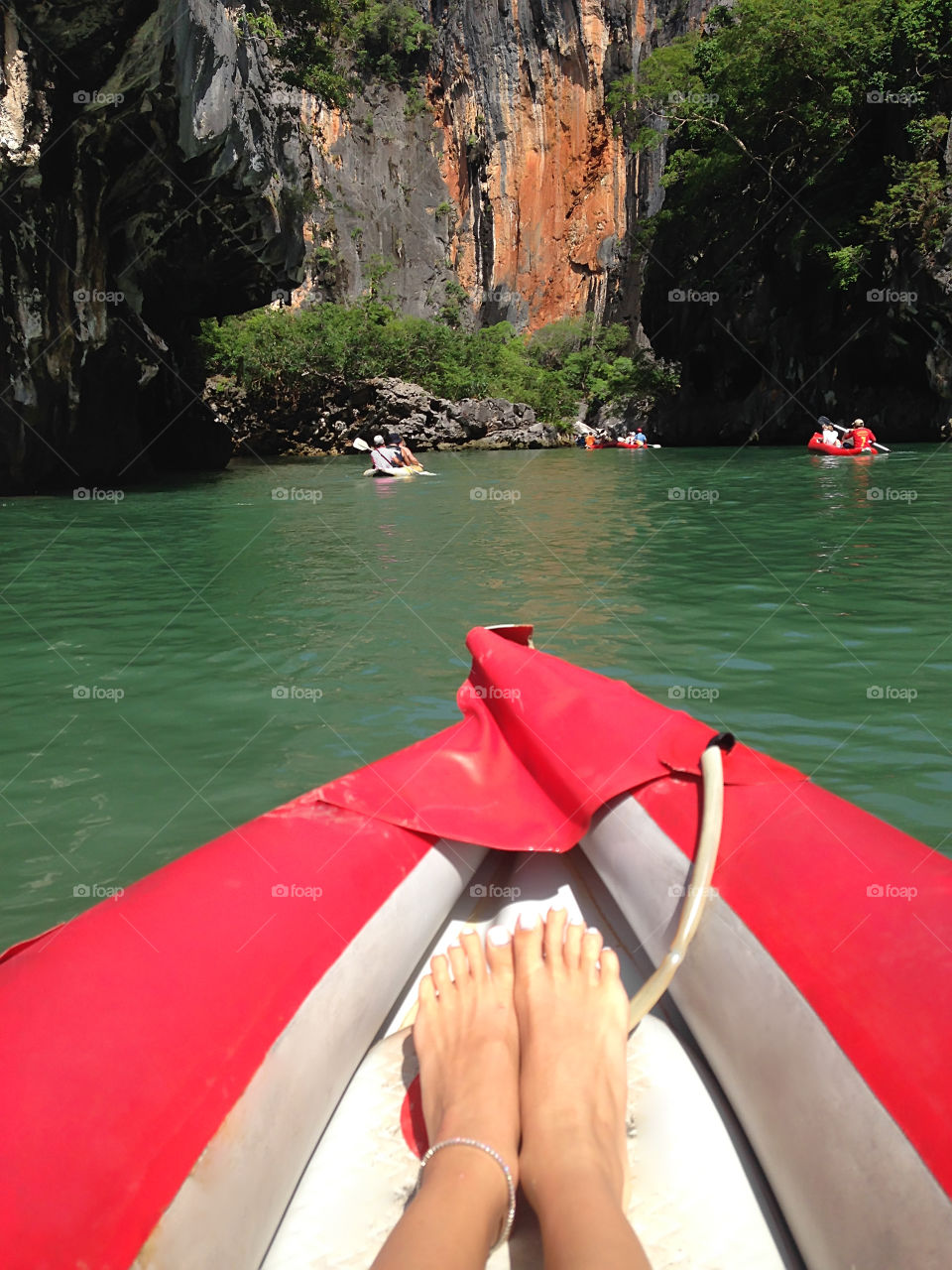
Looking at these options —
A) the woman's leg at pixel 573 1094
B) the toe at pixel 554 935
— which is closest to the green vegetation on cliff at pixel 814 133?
the toe at pixel 554 935

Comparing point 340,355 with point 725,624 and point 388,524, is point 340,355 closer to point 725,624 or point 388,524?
point 388,524

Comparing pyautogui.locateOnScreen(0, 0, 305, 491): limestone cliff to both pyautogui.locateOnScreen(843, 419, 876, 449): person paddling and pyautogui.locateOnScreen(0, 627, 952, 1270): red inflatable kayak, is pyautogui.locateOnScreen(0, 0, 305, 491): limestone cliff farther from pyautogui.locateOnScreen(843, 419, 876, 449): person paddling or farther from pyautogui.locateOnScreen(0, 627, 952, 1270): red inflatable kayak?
pyautogui.locateOnScreen(0, 627, 952, 1270): red inflatable kayak

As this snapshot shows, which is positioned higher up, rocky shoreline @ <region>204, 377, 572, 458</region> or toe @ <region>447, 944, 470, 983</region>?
toe @ <region>447, 944, 470, 983</region>

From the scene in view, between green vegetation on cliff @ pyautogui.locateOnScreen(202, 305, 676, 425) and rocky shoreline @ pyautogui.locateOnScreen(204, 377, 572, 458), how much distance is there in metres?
0.48

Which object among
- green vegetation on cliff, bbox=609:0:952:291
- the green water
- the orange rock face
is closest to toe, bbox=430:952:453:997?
the green water

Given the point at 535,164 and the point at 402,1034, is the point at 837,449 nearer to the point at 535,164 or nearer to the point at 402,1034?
the point at 402,1034

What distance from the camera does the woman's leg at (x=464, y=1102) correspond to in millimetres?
1215

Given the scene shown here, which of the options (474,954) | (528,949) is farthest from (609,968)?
(474,954)

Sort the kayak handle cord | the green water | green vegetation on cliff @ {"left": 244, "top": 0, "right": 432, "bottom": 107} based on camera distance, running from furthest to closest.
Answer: green vegetation on cliff @ {"left": 244, "top": 0, "right": 432, "bottom": 107} → the green water → the kayak handle cord

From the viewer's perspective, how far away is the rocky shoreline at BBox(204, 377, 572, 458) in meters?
28.0

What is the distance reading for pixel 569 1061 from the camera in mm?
1624

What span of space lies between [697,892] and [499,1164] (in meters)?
0.69

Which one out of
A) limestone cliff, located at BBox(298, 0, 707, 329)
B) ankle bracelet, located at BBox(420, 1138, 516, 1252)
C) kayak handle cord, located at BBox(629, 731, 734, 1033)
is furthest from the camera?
limestone cliff, located at BBox(298, 0, 707, 329)

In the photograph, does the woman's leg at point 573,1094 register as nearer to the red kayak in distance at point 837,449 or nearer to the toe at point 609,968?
the toe at point 609,968
